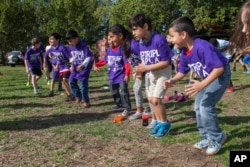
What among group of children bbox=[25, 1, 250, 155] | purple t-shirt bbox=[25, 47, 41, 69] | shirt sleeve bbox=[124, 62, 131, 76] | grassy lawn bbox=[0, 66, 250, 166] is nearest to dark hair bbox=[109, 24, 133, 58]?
group of children bbox=[25, 1, 250, 155]

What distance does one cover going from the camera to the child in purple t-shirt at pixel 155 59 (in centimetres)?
471

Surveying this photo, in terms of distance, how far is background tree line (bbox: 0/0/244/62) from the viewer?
31766mm

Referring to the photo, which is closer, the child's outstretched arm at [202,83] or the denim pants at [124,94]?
the child's outstretched arm at [202,83]

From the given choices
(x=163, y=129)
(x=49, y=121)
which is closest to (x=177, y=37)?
(x=163, y=129)

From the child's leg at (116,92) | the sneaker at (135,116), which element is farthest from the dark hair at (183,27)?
the child's leg at (116,92)

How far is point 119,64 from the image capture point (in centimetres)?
633

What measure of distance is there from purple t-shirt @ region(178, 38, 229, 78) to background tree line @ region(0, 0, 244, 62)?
27.7m

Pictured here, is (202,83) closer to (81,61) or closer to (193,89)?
(193,89)

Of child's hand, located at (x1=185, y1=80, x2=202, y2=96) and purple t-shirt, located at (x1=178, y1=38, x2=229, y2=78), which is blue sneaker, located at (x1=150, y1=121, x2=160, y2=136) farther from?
child's hand, located at (x1=185, y1=80, x2=202, y2=96)

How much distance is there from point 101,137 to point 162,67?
120cm

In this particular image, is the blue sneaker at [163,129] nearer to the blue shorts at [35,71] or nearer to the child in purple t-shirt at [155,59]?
the child in purple t-shirt at [155,59]

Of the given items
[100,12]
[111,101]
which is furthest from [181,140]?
[100,12]

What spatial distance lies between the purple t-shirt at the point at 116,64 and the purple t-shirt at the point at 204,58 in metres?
2.31

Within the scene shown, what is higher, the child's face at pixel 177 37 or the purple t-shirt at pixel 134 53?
the child's face at pixel 177 37
